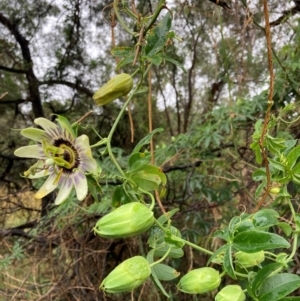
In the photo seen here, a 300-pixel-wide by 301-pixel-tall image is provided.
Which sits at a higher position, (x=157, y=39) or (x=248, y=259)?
(x=157, y=39)

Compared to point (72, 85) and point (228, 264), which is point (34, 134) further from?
point (72, 85)

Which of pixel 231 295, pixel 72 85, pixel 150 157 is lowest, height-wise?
pixel 231 295

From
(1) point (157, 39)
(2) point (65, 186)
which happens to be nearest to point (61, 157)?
(2) point (65, 186)

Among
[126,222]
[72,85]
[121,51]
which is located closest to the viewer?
[126,222]

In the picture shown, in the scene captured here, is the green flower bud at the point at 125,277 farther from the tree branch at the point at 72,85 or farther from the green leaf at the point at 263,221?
the tree branch at the point at 72,85

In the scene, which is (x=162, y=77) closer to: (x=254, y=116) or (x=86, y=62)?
(x=86, y=62)

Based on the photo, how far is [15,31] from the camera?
1484 mm

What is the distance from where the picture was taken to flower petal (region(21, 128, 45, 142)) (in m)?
0.34

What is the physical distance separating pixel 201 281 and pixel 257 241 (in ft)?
0.16

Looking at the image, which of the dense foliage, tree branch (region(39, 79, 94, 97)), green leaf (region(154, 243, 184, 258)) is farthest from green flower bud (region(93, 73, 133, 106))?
tree branch (region(39, 79, 94, 97))

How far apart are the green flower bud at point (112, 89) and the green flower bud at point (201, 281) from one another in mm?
139

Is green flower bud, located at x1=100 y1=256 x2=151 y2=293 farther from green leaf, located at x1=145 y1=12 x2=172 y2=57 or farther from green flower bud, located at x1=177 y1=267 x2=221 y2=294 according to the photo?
green leaf, located at x1=145 y1=12 x2=172 y2=57

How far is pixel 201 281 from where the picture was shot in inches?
12.7

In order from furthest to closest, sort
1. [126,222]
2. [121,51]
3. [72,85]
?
[72,85], [121,51], [126,222]
